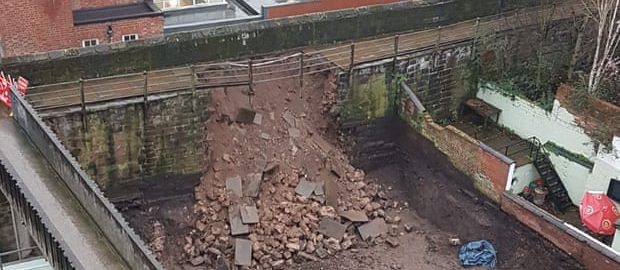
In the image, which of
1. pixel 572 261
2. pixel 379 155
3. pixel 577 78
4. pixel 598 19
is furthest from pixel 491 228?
pixel 598 19

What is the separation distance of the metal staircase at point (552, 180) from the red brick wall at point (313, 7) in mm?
7499

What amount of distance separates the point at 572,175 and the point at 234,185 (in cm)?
950

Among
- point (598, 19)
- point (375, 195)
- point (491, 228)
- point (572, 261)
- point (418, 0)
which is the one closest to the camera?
point (572, 261)

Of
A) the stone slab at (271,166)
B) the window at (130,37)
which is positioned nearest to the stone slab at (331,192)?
the stone slab at (271,166)

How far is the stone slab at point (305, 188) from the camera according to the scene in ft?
70.0

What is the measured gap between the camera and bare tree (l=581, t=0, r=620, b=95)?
21875 millimetres

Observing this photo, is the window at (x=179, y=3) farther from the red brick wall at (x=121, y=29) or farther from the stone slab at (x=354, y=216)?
the stone slab at (x=354, y=216)

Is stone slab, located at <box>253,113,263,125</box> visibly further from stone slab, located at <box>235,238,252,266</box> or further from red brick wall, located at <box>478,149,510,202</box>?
red brick wall, located at <box>478,149,510,202</box>

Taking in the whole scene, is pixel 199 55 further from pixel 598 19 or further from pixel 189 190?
pixel 598 19

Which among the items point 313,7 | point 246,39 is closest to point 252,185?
point 246,39

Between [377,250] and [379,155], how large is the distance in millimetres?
3807

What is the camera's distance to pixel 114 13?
23281mm

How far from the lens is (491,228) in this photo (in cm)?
2088

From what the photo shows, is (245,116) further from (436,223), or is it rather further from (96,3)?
(436,223)
